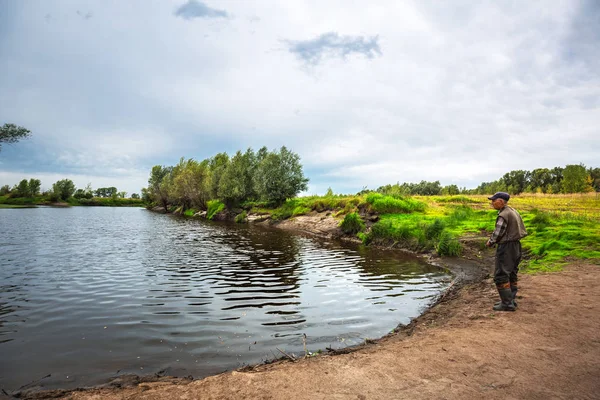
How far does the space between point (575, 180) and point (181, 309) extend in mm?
70137

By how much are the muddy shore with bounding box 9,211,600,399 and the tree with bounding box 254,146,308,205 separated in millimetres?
49524

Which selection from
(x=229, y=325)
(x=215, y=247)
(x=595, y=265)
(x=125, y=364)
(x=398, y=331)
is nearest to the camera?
(x=125, y=364)

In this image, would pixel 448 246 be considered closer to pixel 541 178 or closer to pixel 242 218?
pixel 242 218

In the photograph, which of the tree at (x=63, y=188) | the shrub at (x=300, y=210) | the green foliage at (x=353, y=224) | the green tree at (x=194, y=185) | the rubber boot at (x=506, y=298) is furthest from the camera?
the tree at (x=63, y=188)

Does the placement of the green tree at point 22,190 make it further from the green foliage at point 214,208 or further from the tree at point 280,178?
the tree at point 280,178

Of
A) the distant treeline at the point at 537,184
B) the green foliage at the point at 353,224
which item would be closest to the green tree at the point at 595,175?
the distant treeline at the point at 537,184

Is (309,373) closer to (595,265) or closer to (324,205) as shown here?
(595,265)

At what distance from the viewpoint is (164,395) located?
16.4ft

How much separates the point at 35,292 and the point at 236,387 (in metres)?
11.0

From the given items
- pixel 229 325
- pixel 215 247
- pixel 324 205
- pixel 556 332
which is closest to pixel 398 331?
pixel 556 332

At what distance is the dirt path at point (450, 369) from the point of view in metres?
4.87

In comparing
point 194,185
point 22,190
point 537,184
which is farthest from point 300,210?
point 22,190

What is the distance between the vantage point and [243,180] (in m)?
66.9

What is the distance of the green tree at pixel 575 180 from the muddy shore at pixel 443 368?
62445 millimetres
